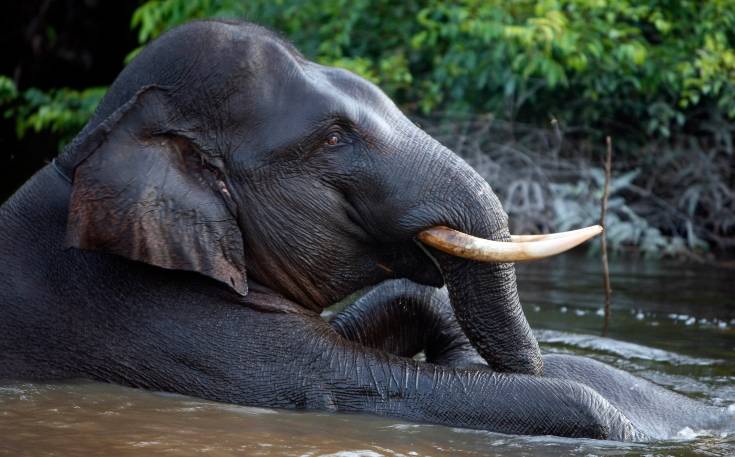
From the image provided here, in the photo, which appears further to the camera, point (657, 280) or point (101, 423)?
point (657, 280)

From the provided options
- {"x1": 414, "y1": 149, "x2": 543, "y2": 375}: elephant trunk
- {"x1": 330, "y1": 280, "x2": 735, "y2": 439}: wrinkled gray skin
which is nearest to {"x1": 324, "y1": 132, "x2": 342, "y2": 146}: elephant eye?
{"x1": 414, "y1": 149, "x2": 543, "y2": 375}: elephant trunk

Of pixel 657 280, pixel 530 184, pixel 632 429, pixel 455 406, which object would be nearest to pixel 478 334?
pixel 455 406

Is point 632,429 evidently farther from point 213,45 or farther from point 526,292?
point 526,292

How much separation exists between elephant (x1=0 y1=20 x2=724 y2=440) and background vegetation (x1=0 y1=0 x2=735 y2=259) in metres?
7.25

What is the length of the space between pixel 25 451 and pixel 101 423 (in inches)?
17.9

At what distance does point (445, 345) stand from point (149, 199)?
149 centimetres

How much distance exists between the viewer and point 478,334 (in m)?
4.71

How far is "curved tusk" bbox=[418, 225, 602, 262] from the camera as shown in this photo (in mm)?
4492

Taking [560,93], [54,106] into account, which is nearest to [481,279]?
[560,93]

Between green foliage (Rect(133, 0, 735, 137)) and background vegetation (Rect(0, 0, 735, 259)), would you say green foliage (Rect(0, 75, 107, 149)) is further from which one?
green foliage (Rect(133, 0, 735, 137))

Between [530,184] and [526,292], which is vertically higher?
[530,184]

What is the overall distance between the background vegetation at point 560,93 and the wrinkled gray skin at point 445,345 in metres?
6.76

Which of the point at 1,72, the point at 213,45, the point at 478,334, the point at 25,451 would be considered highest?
the point at 1,72

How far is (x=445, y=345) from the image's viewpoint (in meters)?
5.35
